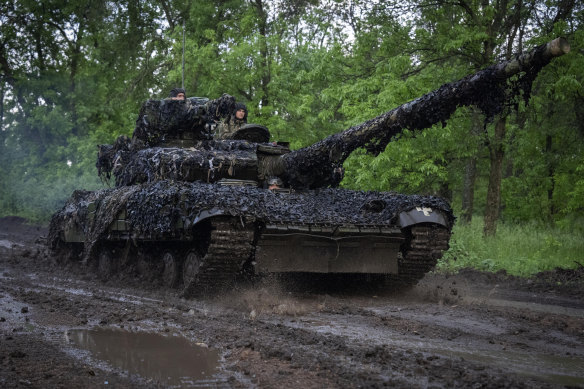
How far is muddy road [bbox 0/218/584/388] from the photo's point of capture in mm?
4770

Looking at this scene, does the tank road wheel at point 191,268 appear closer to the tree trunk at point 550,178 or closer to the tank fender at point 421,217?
the tank fender at point 421,217

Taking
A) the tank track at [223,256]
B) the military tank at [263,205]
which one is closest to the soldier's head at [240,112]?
the military tank at [263,205]

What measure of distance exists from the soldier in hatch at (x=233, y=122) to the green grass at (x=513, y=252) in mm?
5364

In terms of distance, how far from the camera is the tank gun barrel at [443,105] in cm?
659

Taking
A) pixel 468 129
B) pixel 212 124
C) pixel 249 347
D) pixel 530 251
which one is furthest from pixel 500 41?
pixel 249 347

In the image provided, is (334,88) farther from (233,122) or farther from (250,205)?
(250,205)

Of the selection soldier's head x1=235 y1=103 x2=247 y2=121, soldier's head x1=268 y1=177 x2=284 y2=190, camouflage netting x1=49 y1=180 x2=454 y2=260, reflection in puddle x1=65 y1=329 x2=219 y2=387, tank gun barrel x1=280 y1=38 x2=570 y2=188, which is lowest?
reflection in puddle x1=65 y1=329 x2=219 y2=387

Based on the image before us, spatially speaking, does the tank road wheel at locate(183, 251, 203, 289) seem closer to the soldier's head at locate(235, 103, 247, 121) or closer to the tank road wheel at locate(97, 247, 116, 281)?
the tank road wheel at locate(97, 247, 116, 281)

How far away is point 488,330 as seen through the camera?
23.2 ft

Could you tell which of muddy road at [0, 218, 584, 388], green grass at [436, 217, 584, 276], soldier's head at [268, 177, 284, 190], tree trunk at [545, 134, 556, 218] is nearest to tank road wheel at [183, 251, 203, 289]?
muddy road at [0, 218, 584, 388]

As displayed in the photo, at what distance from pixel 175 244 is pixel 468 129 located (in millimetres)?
8472

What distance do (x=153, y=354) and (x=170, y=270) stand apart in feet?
16.0

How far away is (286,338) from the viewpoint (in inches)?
243

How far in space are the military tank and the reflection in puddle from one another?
224cm
